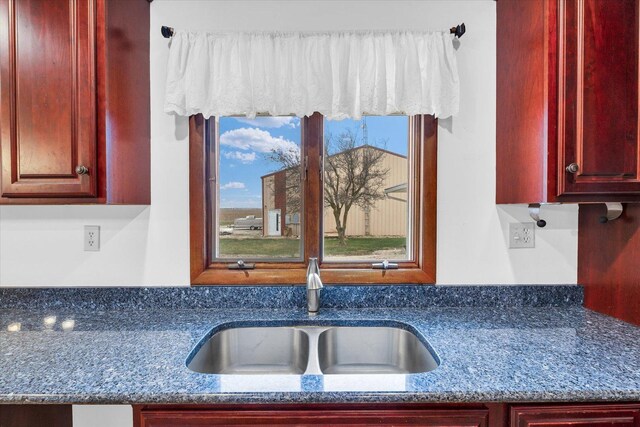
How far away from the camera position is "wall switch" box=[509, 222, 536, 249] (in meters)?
1.58

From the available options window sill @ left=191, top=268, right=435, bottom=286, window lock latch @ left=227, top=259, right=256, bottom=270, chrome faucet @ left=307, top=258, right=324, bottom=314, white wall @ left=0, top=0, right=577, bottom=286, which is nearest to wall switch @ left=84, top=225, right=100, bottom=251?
white wall @ left=0, top=0, right=577, bottom=286

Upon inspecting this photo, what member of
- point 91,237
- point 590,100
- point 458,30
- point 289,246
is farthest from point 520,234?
point 91,237

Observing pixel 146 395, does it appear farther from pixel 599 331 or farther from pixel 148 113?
pixel 599 331

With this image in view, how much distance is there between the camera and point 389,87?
1454 mm

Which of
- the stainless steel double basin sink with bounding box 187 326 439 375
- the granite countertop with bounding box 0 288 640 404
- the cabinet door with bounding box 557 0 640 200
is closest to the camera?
the granite countertop with bounding box 0 288 640 404

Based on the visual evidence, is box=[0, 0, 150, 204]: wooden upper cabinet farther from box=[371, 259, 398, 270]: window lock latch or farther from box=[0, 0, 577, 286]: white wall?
box=[371, 259, 398, 270]: window lock latch

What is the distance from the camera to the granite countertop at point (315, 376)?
0.88 m

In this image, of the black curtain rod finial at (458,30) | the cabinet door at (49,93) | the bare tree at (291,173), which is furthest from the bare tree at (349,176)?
the cabinet door at (49,93)

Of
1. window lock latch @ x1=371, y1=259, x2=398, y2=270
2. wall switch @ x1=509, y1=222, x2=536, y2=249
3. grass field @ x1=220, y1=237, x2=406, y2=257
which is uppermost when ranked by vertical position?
wall switch @ x1=509, y1=222, x2=536, y2=249

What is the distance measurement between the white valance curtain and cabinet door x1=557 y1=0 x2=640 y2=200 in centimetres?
40

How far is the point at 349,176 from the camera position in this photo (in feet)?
5.46

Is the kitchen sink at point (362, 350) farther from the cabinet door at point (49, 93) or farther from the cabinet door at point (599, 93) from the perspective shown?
the cabinet door at point (49, 93)

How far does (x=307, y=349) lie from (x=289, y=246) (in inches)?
19.3

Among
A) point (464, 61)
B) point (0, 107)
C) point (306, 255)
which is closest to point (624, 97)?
point (464, 61)
